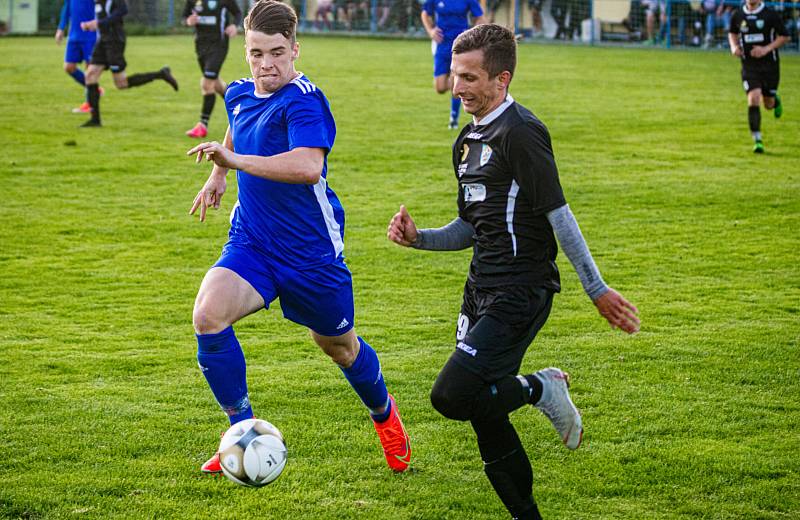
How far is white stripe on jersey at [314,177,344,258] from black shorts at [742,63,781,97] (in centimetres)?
1148

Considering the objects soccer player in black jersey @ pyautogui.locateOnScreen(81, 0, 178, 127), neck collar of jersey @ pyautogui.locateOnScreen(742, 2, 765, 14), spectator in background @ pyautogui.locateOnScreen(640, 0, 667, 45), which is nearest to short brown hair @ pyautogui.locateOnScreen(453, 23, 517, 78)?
neck collar of jersey @ pyautogui.locateOnScreen(742, 2, 765, 14)

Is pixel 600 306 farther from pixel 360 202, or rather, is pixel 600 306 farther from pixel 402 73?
pixel 402 73

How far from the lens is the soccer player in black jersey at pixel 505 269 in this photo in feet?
14.0

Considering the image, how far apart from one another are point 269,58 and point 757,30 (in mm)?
11976

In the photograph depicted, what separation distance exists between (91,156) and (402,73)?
12489 millimetres

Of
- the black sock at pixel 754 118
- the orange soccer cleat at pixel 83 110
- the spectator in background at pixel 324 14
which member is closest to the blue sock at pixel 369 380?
the black sock at pixel 754 118

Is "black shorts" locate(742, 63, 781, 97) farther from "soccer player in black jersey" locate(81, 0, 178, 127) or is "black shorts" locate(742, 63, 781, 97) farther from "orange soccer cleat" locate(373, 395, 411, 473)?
"orange soccer cleat" locate(373, 395, 411, 473)

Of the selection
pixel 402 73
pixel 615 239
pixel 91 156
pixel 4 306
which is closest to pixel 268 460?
pixel 4 306

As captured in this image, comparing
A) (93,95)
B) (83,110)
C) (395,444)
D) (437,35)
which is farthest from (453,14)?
(395,444)

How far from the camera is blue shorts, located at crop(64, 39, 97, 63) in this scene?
1742 centimetres

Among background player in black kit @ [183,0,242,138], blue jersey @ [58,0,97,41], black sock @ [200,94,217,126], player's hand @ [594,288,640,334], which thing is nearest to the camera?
player's hand @ [594,288,640,334]

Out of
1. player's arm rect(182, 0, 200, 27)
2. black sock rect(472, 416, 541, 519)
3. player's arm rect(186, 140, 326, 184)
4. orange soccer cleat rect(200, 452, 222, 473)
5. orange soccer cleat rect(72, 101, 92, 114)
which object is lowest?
orange soccer cleat rect(200, 452, 222, 473)

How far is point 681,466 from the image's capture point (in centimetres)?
523

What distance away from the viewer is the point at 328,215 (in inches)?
199
